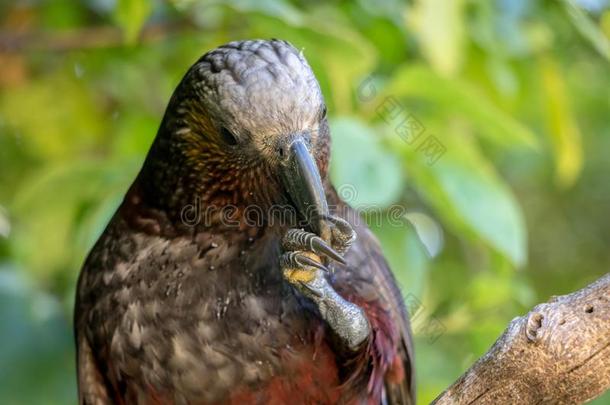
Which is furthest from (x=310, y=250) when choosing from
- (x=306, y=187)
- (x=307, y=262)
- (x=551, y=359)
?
(x=551, y=359)

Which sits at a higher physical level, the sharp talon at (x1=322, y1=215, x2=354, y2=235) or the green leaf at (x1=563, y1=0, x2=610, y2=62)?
the green leaf at (x1=563, y1=0, x2=610, y2=62)

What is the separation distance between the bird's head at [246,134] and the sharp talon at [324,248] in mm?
64

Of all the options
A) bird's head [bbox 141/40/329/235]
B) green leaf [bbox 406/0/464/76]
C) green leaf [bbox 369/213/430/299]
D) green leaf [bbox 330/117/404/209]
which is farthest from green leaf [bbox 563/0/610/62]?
bird's head [bbox 141/40/329/235]

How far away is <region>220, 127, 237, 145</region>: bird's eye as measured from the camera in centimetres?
258

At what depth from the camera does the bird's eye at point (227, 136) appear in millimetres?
2582

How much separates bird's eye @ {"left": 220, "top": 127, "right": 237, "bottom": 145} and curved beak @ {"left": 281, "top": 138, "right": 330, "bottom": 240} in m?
0.14

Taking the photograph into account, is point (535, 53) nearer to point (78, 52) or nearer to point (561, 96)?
point (561, 96)

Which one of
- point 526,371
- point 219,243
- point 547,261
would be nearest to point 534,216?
point 547,261

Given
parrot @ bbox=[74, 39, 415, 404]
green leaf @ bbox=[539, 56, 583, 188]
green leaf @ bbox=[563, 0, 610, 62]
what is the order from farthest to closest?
green leaf @ bbox=[539, 56, 583, 188]
green leaf @ bbox=[563, 0, 610, 62]
parrot @ bbox=[74, 39, 415, 404]

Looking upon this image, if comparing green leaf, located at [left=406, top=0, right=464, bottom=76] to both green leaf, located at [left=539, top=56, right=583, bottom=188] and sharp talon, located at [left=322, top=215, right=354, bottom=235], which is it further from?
sharp talon, located at [left=322, top=215, right=354, bottom=235]

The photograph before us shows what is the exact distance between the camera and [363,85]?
3.46m

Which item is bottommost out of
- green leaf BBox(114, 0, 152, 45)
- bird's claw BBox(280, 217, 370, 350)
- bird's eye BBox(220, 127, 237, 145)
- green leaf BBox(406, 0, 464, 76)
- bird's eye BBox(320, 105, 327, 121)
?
bird's claw BBox(280, 217, 370, 350)

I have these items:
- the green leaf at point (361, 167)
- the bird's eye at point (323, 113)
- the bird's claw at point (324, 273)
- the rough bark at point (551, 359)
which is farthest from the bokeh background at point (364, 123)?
the rough bark at point (551, 359)

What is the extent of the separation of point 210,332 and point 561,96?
165 centimetres
